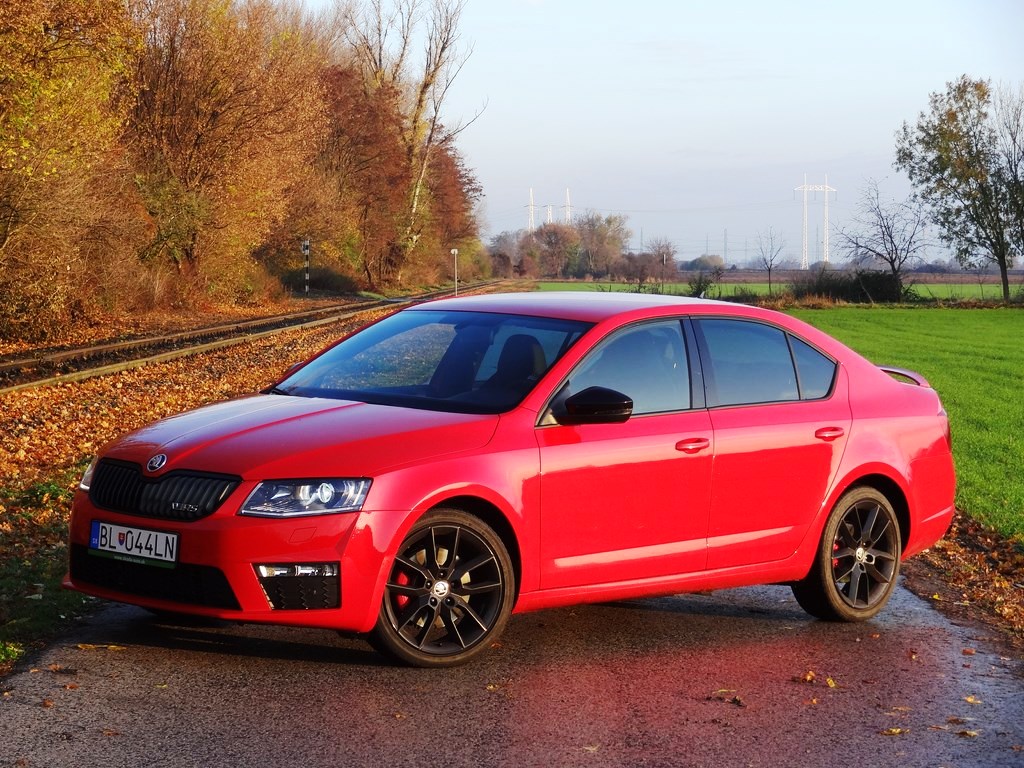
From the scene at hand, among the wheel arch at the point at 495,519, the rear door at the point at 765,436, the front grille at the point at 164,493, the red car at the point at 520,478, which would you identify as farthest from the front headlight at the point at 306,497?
the rear door at the point at 765,436

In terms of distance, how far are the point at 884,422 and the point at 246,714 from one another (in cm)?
389

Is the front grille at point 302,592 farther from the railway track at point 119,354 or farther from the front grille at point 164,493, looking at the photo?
the railway track at point 119,354

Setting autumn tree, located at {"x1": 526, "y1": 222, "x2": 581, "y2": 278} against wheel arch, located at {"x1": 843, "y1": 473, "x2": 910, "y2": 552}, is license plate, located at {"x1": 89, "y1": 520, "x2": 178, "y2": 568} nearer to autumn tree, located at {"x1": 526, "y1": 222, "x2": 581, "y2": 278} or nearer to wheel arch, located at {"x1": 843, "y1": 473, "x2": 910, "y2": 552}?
wheel arch, located at {"x1": 843, "y1": 473, "x2": 910, "y2": 552}

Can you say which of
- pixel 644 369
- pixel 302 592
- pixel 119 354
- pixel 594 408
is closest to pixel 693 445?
pixel 644 369

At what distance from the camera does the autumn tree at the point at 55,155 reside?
23500 millimetres

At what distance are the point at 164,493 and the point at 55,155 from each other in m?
22.6

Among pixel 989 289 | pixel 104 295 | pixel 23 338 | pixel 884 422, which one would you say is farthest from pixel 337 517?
pixel 989 289

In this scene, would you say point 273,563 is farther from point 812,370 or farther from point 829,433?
point 812,370

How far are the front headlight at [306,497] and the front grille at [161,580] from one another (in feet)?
1.01

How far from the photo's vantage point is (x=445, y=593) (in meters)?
Answer: 6.02

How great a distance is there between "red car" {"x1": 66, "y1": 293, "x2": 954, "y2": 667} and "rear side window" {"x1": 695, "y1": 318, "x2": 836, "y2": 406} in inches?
0.5

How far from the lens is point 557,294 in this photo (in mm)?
7820

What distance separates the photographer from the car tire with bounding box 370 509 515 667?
5.93 metres

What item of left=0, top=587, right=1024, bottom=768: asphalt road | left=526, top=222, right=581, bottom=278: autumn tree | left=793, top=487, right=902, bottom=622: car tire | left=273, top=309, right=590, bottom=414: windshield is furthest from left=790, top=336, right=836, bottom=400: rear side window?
left=526, top=222, right=581, bottom=278: autumn tree
